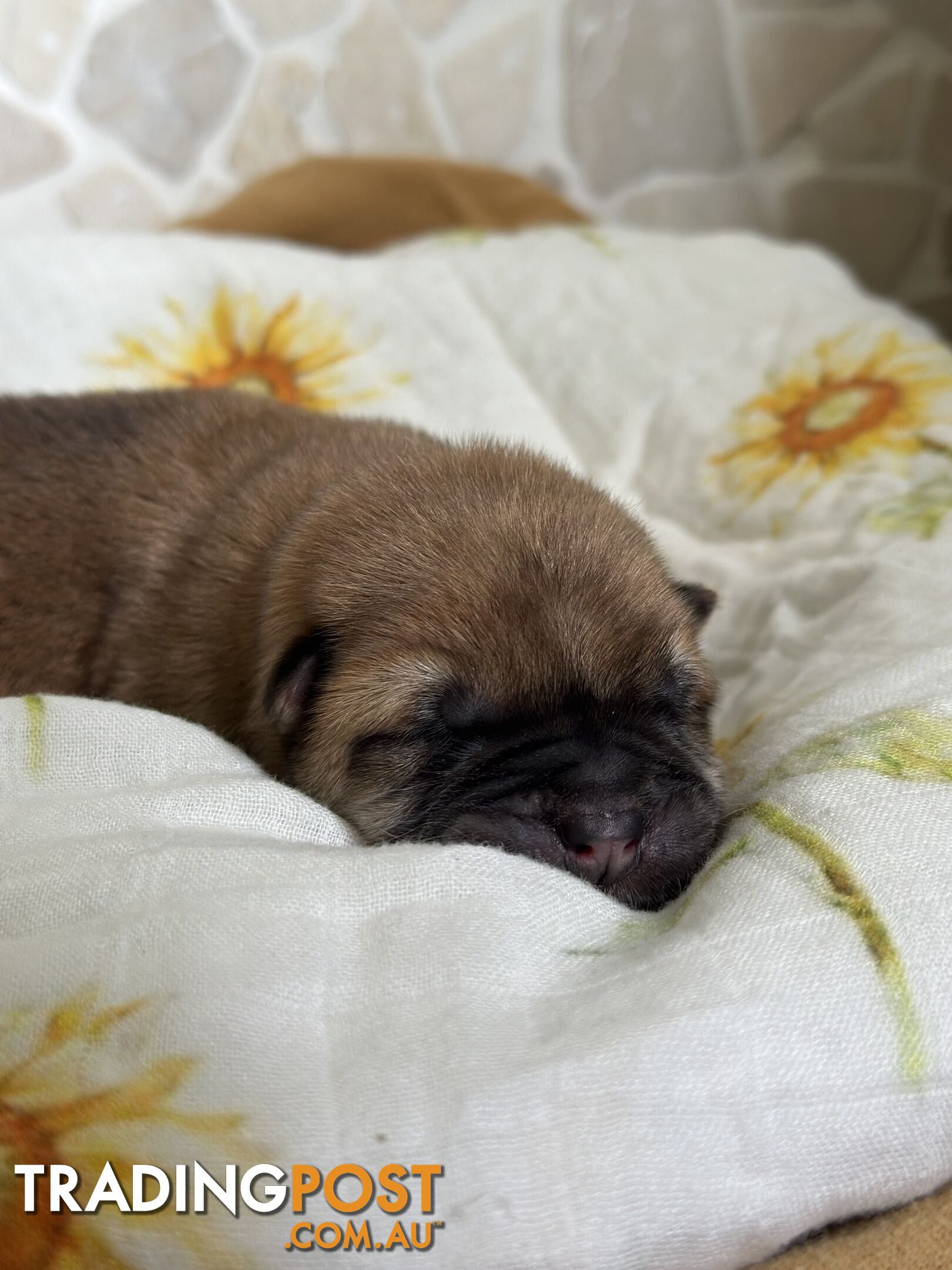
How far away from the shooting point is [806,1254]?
1.21 metres

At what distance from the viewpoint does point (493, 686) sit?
1685 mm

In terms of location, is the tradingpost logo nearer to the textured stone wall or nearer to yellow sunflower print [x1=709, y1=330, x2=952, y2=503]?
yellow sunflower print [x1=709, y1=330, x2=952, y2=503]

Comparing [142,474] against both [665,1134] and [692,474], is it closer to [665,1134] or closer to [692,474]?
[692,474]

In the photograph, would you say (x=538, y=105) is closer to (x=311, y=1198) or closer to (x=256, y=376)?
(x=256, y=376)

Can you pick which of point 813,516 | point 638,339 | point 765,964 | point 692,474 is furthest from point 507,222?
point 765,964

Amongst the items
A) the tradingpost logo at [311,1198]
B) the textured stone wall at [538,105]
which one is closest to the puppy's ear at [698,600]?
the tradingpost logo at [311,1198]

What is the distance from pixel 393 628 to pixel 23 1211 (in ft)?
2.91

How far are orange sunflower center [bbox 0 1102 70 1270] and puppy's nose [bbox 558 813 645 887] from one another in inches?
28.6

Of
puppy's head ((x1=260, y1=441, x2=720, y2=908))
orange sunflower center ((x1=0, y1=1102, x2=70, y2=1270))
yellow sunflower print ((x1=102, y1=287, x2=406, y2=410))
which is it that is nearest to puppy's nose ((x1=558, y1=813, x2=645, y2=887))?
puppy's head ((x1=260, y1=441, x2=720, y2=908))

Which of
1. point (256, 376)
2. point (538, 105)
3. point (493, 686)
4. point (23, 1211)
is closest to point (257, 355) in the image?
point (256, 376)

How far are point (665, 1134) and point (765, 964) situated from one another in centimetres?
23

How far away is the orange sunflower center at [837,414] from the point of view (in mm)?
2770

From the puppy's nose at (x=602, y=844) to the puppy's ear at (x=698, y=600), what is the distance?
1.87ft

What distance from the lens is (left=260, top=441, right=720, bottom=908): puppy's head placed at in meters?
1.59
